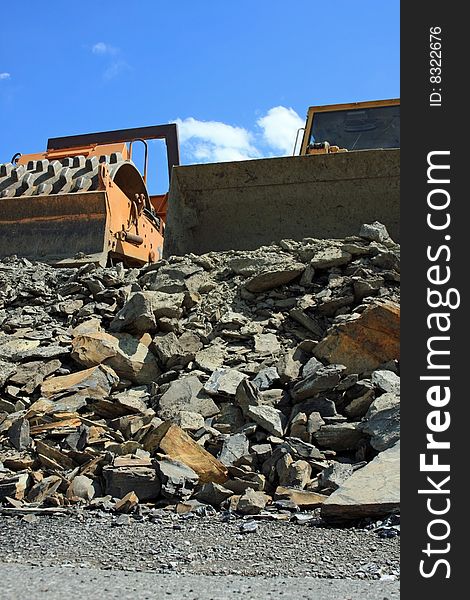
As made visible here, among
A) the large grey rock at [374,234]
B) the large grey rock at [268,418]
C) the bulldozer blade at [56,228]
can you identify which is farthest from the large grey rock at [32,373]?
the large grey rock at [374,234]

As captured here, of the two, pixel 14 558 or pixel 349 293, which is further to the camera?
pixel 349 293

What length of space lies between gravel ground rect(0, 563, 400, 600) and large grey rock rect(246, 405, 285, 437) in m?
1.48

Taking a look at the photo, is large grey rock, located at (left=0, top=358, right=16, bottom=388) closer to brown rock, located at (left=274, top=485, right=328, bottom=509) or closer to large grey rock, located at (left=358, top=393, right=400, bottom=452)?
brown rock, located at (left=274, top=485, right=328, bottom=509)

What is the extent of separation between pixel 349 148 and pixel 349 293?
3.00 m

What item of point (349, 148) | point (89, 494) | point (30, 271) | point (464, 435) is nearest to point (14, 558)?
point (89, 494)

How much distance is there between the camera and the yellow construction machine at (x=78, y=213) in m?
6.61

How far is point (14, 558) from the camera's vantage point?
2531 millimetres

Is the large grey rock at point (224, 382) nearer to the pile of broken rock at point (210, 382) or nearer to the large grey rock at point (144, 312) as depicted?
the pile of broken rock at point (210, 382)

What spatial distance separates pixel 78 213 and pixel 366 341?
3.40m

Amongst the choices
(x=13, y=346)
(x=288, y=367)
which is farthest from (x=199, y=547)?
(x=13, y=346)

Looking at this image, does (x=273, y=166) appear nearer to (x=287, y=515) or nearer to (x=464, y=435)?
(x=287, y=515)

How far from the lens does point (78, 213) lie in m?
6.67

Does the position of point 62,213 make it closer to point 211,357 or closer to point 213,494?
point 211,357

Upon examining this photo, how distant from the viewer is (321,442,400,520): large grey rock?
9.57 feet
